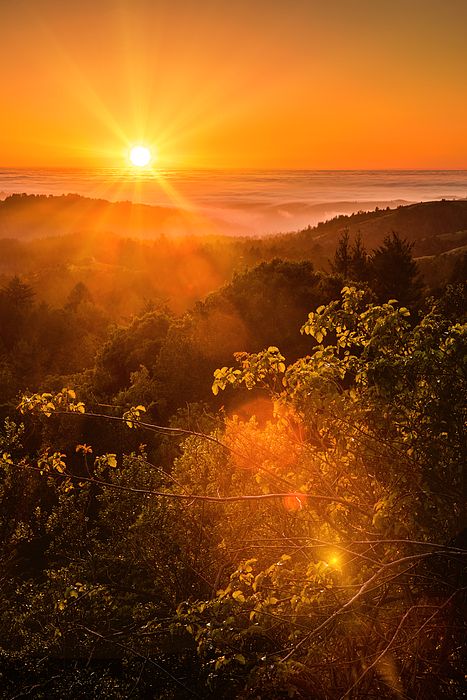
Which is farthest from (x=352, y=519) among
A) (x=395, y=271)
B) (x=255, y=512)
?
(x=395, y=271)

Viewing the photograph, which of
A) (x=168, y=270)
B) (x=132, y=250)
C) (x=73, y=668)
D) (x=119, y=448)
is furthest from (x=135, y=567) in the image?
(x=132, y=250)

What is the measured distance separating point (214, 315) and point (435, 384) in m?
31.8

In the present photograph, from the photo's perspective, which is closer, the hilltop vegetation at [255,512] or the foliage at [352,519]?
the foliage at [352,519]

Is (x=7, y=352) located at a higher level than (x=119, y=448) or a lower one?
higher

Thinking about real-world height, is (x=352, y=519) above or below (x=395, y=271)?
below

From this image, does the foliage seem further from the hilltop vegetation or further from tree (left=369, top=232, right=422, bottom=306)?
tree (left=369, top=232, right=422, bottom=306)

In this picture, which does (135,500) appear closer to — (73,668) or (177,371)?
(73,668)

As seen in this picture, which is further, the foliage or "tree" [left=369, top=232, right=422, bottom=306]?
"tree" [left=369, top=232, right=422, bottom=306]

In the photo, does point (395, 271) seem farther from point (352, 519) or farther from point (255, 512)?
point (352, 519)

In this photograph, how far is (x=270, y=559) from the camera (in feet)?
48.6

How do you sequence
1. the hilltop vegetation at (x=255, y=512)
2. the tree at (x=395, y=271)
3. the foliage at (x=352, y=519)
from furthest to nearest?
the tree at (x=395, y=271) < the hilltop vegetation at (x=255, y=512) < the foliage at (x=352, y=519)

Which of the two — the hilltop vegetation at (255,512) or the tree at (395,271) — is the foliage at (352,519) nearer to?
the hilltop vegetation at (255,512)

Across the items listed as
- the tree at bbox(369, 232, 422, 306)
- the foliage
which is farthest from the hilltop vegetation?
the tree at bbox(369, 232, 422, 306)

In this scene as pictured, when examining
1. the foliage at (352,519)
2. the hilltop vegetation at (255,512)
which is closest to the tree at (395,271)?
the hilltop vegetation at (255,512)
